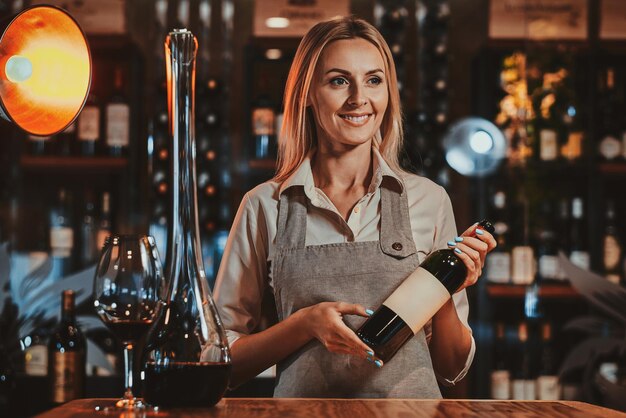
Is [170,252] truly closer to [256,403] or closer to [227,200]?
[256,403]

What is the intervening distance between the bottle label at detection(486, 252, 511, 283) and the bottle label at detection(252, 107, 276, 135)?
40.2 inches

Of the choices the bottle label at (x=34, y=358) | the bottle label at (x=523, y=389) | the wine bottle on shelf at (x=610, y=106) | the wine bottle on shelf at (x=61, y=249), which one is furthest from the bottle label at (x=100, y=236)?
the wine bottle on shelf at (x=610, y=106)

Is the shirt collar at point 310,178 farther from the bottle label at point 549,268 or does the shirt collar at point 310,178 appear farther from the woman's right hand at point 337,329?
the bottle label at point 549,268

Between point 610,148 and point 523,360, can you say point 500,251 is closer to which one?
point 523,360

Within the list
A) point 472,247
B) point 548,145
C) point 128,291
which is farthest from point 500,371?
point 128,291

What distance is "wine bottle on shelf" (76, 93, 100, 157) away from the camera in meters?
3.30

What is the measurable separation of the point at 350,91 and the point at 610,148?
2181 mm

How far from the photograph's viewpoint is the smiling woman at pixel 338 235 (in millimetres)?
1435

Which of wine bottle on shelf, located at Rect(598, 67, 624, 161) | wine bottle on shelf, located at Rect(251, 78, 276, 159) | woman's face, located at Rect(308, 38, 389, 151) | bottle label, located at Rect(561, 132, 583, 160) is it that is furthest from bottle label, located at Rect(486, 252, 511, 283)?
woman's face, located at Rect(308, 38, 389, 151)

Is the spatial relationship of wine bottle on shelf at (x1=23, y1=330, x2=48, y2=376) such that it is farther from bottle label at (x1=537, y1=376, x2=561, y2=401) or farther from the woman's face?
the woman's face

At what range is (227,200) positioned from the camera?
133 inches

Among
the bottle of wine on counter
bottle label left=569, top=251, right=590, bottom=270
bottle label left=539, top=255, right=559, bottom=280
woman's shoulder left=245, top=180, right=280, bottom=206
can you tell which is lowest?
bottle label left=539, top=255, right=559, bottom=280

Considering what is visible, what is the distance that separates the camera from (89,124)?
10.9 ft

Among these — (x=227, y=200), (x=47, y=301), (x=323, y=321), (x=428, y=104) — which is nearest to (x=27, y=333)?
(x=47, y=301)
